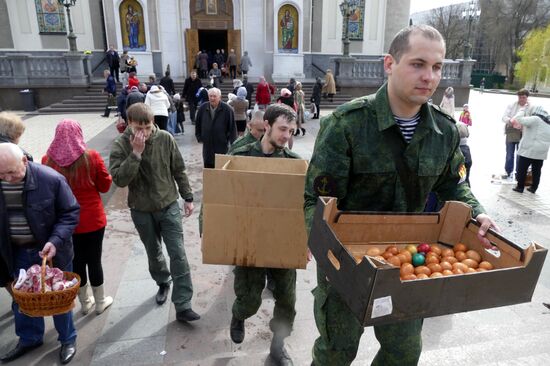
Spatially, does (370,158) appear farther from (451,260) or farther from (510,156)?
(510,156)

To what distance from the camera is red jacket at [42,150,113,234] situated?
3.34 meters

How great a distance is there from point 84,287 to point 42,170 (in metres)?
1.29

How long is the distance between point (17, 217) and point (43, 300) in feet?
2.06

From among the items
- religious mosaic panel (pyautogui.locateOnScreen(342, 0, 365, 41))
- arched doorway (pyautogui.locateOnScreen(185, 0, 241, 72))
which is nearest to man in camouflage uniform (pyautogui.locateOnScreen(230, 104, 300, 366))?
arched doorway (pyautogui.locateOnScreen(185, 0, 241, 72))

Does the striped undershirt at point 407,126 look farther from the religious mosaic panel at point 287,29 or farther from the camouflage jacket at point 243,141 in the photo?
the religious mosaic panel at point 287,29

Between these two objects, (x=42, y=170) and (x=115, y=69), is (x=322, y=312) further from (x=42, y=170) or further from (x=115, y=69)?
(x=115, y=69)

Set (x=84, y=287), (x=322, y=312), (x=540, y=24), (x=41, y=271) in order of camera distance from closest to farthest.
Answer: (x=322, y=312), (x=41, y=271), (x=84, y=287), (x=540, y=24)

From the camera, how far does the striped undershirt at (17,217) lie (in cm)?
276

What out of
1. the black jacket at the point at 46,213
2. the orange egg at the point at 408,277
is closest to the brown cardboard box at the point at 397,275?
the orange egg at the point at 408,277

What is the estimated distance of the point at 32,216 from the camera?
282 cm

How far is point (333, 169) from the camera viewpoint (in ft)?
6.47

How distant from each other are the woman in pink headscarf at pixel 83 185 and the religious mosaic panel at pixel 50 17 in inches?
902

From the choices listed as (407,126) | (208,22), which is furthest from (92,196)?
(208,22)

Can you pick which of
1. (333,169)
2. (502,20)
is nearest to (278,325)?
(333,169)
